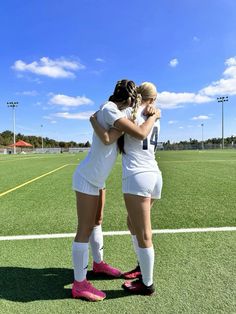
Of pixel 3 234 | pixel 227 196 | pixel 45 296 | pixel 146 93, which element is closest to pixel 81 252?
pixel 45 296

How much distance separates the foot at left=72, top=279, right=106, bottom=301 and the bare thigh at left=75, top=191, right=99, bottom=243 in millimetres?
405

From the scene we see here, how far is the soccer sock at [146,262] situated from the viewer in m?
3.41

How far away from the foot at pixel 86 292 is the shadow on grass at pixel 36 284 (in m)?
0.08

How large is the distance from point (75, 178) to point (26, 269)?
4.68 feet

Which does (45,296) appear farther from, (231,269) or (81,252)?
(231,269)

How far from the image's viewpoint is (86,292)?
3459mm

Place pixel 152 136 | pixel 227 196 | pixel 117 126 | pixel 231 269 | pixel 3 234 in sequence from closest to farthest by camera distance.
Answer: pixel 117 126 → pixel 152 136 → pixel 231 269 → pixel 3 234 → pixel 227 196

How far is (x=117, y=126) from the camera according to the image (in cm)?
317

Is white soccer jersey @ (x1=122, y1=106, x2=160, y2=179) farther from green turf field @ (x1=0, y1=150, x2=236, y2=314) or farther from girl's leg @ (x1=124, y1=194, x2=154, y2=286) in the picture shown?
green turf field @ (x1=0, y1=150, x2=236, y2=314)

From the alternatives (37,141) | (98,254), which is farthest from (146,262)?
(37,141)

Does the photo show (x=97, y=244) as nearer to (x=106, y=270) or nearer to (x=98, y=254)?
(x=98, y=254)

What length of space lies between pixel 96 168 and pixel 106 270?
1.27m

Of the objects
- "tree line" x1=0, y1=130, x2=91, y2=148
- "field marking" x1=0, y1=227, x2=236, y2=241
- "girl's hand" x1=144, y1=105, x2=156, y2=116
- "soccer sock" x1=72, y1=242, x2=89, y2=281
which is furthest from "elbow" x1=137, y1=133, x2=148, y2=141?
"tree line" x1=0, y1=130, x2=91, y2=148

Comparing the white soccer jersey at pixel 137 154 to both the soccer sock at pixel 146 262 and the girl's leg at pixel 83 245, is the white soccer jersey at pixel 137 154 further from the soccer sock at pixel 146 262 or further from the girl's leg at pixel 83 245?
the soccer sock at pixel 146 262
